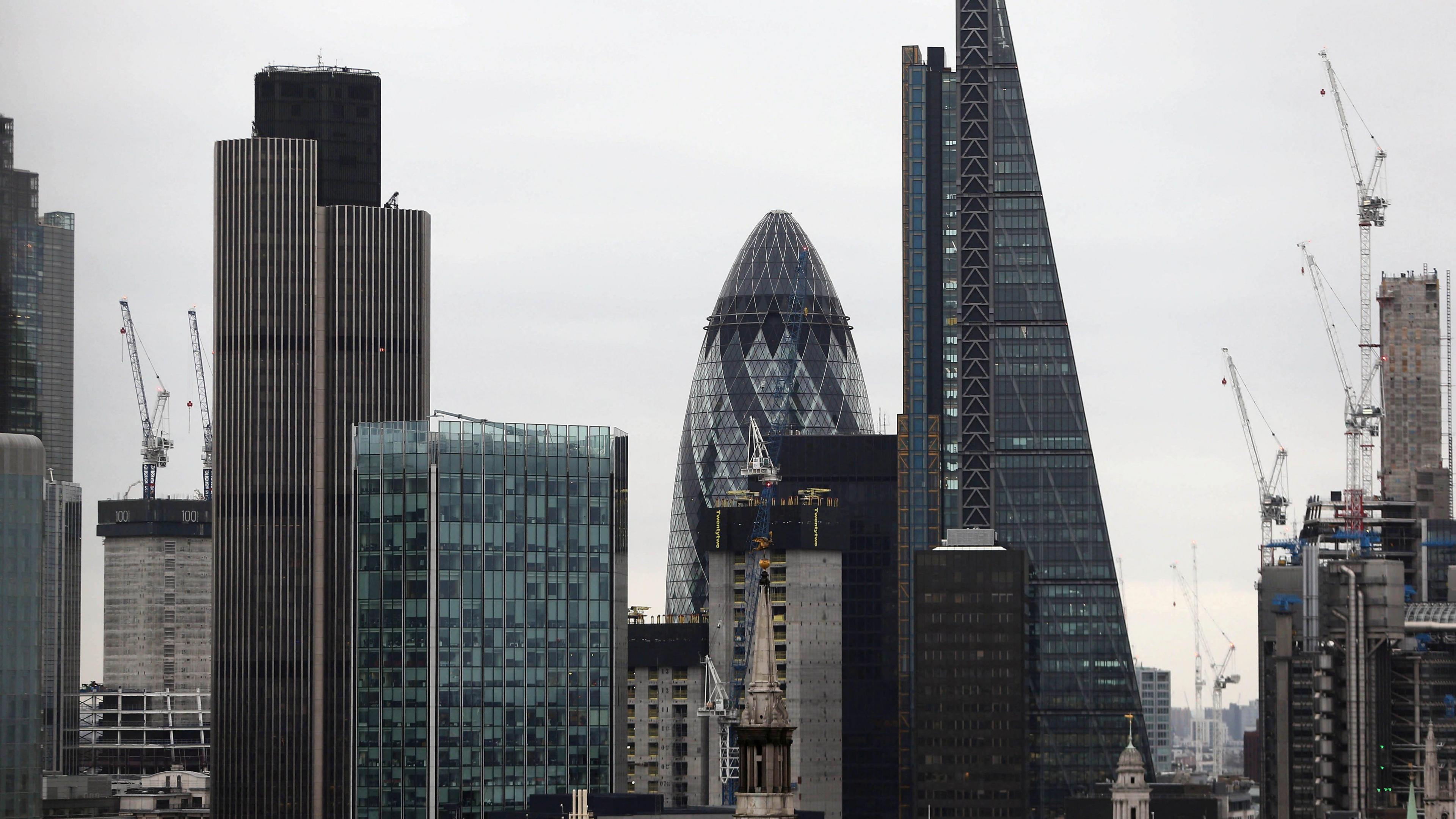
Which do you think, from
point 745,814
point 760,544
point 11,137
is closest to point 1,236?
point 11,137

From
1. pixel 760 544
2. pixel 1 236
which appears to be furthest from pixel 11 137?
pixel 760 544

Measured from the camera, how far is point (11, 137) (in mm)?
182625

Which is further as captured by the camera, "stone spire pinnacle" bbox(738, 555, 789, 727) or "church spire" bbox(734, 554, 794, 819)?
"church spire" bbox(734, 554, 794, 819)

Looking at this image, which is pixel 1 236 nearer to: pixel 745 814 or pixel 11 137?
pixel 11 137

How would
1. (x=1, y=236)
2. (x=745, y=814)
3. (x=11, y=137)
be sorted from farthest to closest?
(x=1, y=236) → (x=11, y=137) → (x=745, y=814)

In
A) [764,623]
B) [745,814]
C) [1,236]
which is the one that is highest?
[1,236]

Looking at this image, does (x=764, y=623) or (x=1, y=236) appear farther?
(x=1, y=236)

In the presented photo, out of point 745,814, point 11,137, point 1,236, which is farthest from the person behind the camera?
point 1,236

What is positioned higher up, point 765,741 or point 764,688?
point 764,688

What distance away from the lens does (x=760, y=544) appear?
199750mm

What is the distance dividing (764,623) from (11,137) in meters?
59.1

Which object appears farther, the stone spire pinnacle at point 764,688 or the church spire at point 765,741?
the church spire at point 765,741

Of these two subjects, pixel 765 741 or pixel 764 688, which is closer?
pixel 765 741

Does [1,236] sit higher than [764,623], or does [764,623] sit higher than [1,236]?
[1,236]
